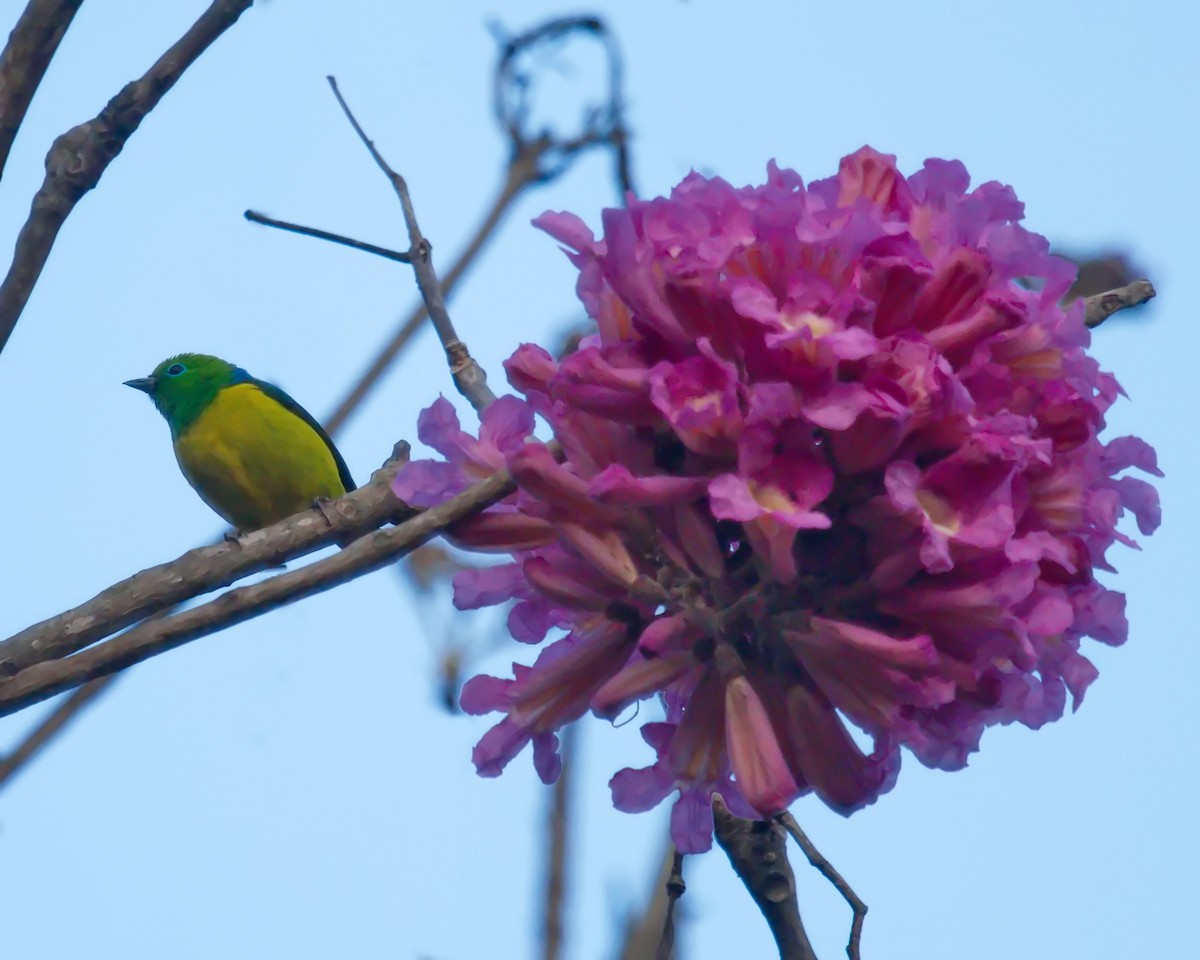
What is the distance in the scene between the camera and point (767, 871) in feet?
7.96

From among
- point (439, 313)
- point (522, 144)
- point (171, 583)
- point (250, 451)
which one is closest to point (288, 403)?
point (250, 451)

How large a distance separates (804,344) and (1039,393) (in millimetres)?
434

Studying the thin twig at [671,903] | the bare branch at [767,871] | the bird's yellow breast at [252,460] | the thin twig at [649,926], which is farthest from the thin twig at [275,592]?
the bird's yellow breast at [252,460]

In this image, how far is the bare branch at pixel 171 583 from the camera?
2520 millimetres

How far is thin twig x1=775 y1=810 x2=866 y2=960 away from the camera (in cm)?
257

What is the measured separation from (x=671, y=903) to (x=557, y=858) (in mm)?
1774

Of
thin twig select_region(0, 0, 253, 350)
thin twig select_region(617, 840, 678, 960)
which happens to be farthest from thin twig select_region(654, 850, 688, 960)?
thin twig select_region(0, 0, 253, 350)

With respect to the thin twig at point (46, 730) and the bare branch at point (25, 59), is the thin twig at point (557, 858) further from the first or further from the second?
the bare branch at point (25, 59)

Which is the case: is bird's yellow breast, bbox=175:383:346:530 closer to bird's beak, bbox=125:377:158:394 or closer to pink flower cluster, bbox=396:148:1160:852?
bird's beak, bbox=125:377:158:394

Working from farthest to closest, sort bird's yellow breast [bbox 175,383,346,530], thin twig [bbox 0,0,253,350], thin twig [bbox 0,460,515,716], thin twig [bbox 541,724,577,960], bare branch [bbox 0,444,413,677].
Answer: bird's yellow breast [bbox 175,383,346,530] → thin twig [bbox 541,724,577,960] → thin twig [bbox 0,0,253,350] → bare branch [bbox 0,444,413,677] → thin twig [bbox 0,460,515,716]

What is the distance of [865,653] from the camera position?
80.0 inches

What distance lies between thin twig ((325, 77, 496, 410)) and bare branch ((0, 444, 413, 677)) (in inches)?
17.5

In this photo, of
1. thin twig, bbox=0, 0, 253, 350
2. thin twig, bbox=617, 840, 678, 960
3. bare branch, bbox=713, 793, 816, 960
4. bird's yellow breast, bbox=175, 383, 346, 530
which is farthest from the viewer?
bird's yellow breast, bbox=175, 383, 346, 530

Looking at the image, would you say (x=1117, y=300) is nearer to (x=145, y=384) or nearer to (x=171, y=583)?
(x=171, y=583)
